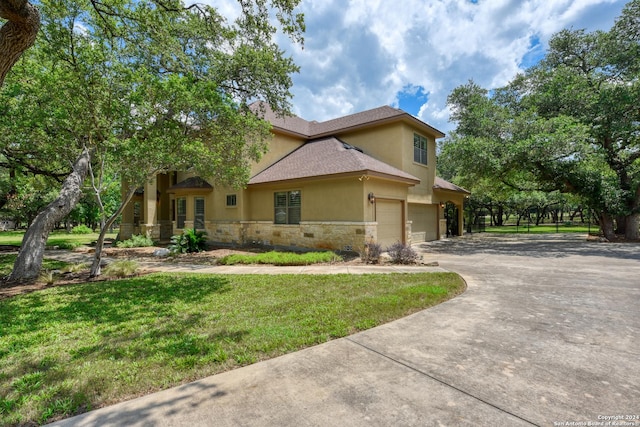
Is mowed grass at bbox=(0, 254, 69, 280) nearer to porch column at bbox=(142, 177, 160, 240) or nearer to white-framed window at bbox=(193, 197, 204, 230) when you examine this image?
white-framed window at bbox=(193, 197, 204, 230)

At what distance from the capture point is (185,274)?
873cm

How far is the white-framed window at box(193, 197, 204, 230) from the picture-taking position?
1730cm

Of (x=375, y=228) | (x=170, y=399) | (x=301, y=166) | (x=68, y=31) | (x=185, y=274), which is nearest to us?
(x=170, y=399)

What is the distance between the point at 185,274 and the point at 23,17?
6.52m

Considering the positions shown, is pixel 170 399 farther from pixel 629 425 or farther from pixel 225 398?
pixel 629 425

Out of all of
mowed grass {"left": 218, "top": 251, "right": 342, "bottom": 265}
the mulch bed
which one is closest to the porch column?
the mulch bed

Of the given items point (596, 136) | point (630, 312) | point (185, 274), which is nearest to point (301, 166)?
point (185, 274)

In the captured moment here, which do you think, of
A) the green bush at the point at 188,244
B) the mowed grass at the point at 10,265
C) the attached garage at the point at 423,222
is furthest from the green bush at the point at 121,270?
the attached garage at the point at 423,222

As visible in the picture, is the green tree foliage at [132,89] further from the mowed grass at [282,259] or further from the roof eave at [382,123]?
the roof eave at [382,123]

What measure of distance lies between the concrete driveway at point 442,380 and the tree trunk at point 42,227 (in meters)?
8.36

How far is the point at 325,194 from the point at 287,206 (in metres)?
2.39

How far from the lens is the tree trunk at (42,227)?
26.7 feet

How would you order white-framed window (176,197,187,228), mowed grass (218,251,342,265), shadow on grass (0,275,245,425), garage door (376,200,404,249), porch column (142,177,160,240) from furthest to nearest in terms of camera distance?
porch column (142,177,160,240) < white-framed window (176,197,187,228) < garage door (376,200,404,249) < mowed grass (218,251,342,265) < shadow on grass (0,275,245,425)

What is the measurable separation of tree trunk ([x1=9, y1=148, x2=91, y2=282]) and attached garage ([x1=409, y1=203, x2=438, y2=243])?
1508cm
